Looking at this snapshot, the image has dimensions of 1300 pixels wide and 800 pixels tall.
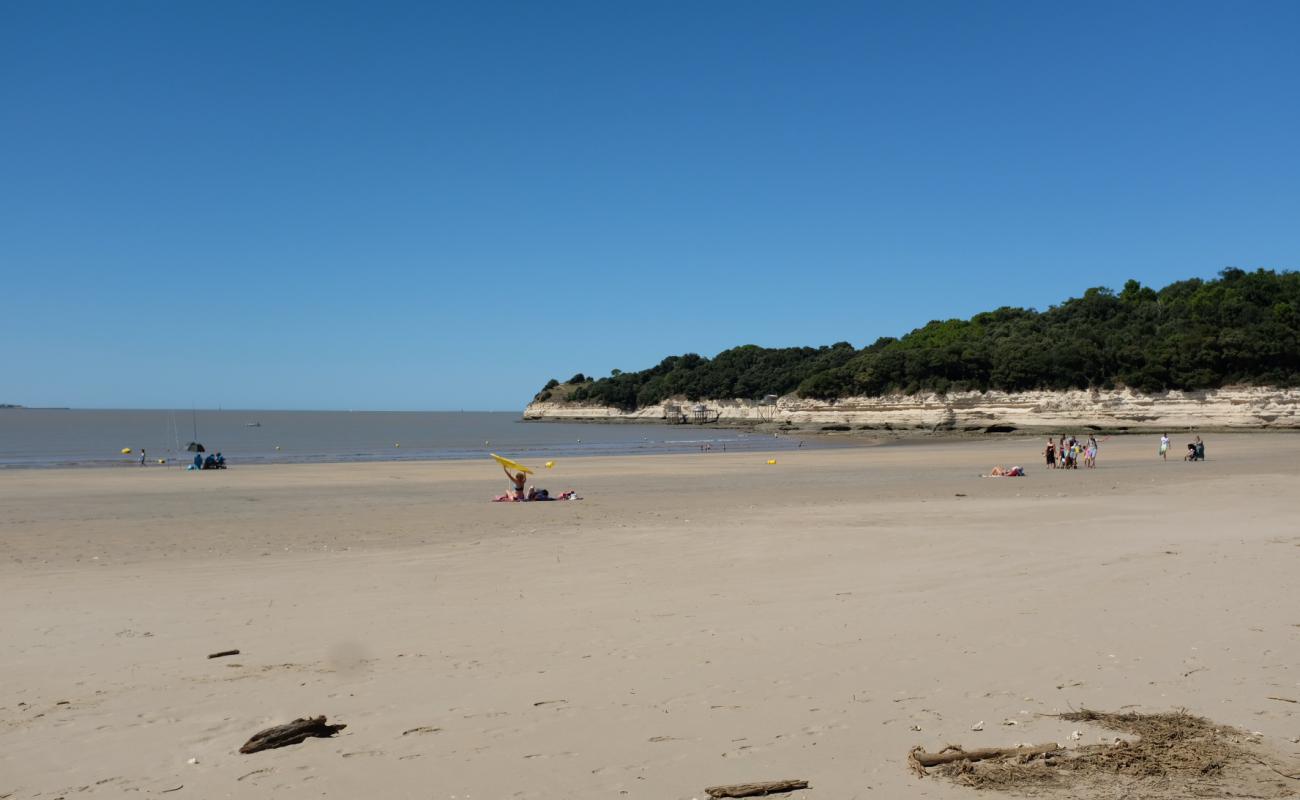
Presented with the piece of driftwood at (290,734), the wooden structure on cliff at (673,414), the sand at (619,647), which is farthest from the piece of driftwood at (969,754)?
the wooden structure on cliff at (673,414)

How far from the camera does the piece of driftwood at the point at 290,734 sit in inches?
209

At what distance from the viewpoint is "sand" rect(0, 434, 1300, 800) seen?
5.12m

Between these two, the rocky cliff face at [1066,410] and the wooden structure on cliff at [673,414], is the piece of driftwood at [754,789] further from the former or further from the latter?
the wooden structure on cliff at [673,414]

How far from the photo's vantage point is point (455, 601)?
9.65 meters

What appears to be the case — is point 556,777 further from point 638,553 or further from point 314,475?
point 314,475

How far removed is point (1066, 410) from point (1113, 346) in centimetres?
723

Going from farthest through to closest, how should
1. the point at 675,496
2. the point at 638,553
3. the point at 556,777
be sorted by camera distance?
the point at 675,496
the point at 638,553
the point at 556,777

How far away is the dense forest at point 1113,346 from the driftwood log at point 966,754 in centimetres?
6822

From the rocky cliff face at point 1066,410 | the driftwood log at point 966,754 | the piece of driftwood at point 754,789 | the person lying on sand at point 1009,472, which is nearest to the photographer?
the piece of driftwood at point 754,789

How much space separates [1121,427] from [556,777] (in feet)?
226

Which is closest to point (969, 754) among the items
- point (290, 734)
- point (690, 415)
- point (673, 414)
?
point (290, 734)

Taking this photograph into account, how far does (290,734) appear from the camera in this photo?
5418mm

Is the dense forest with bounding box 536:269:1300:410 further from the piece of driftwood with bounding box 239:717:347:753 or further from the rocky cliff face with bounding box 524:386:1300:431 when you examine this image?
the piece of driftwood with bounding box 239:717:347:753

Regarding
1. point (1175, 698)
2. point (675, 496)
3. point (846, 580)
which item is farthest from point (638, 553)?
point (675, 496)
